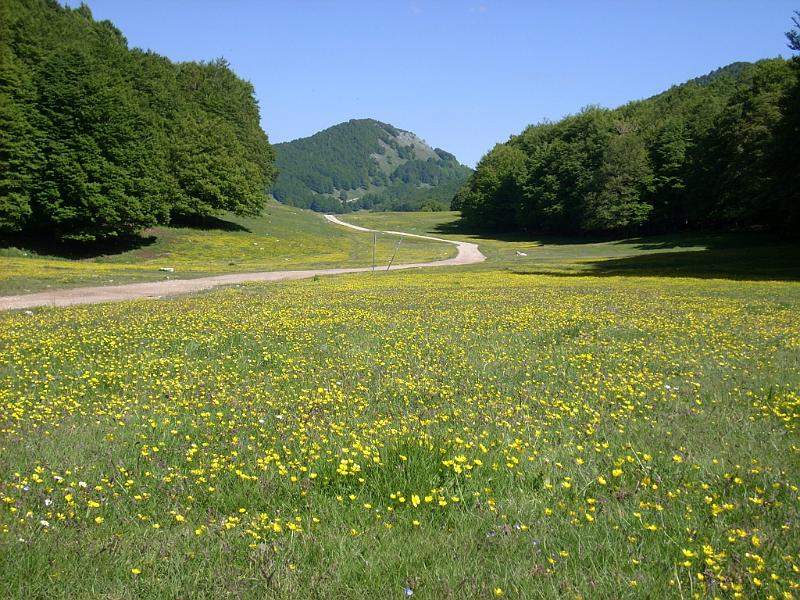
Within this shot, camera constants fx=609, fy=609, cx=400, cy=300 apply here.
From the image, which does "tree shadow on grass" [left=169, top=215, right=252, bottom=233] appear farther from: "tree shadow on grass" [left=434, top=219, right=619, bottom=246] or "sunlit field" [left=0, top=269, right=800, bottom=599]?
"sunlit field" [left=0, top=269, right=800, bottom=599]

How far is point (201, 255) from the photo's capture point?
52.4 m

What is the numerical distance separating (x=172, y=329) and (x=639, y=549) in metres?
11.6

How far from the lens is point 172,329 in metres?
13.6

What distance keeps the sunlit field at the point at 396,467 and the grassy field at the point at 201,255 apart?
772 inches

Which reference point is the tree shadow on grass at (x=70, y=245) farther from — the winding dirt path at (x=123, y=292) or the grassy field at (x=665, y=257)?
the grassy field at (x=665, y=257)

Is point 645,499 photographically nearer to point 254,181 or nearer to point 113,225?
point 113,225

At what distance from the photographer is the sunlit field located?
3.88m

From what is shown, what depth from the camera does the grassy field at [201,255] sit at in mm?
31492

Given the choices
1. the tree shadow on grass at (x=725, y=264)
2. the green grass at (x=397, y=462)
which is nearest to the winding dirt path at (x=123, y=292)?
the green grass at (x=397, y=462)

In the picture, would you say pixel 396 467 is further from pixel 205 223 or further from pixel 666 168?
pixel 666 168

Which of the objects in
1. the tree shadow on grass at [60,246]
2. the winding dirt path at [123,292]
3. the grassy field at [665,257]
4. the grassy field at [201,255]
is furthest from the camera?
the tree shadow on grass at [60,246]

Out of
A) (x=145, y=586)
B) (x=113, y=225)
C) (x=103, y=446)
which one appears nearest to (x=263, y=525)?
(x=145, y=586)

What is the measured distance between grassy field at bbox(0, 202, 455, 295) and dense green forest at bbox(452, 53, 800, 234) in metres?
24.7

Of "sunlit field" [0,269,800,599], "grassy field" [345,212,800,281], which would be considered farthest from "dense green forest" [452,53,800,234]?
"sunlit field" [0,269,800,599]
